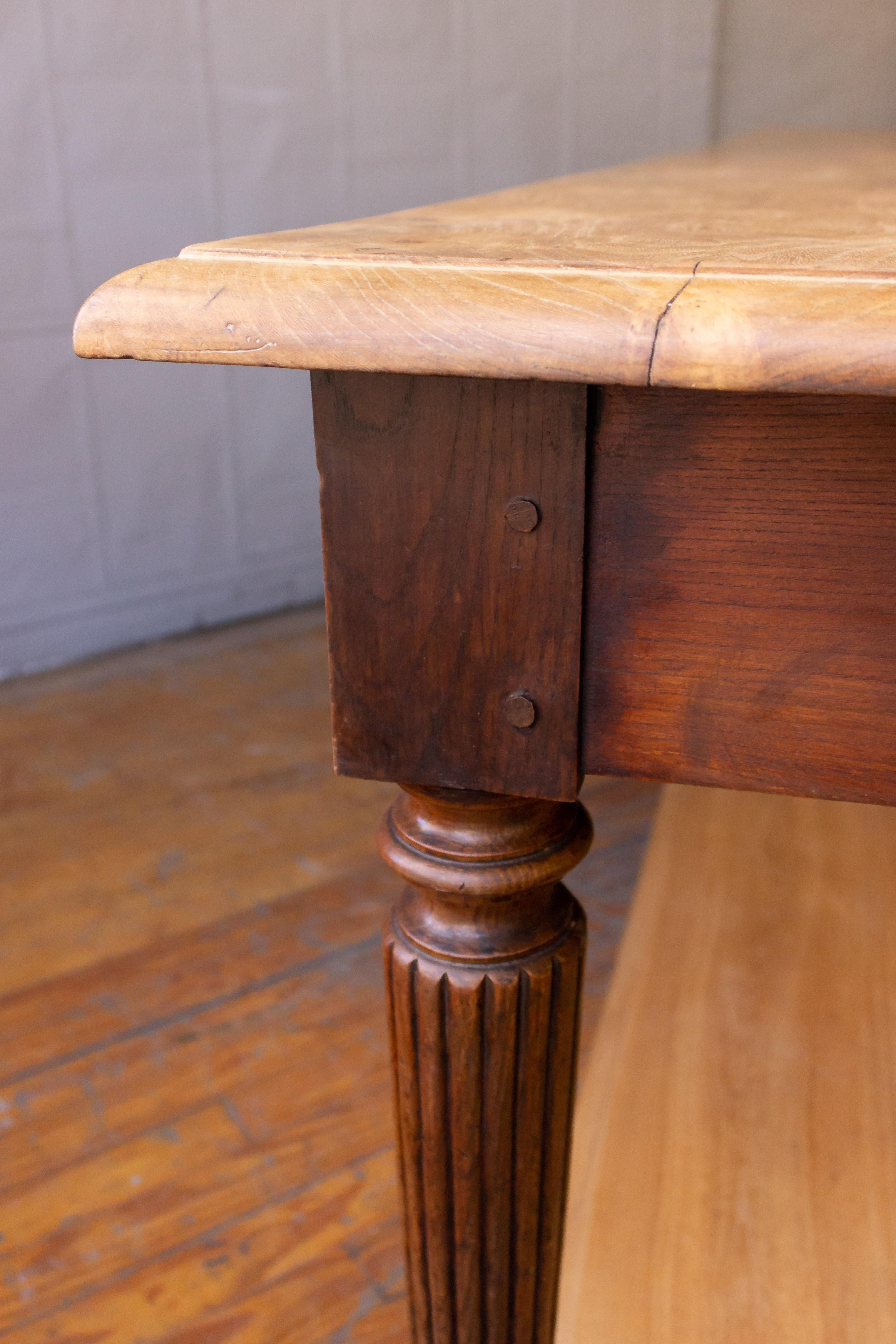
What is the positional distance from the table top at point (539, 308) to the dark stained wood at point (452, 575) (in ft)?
0.12

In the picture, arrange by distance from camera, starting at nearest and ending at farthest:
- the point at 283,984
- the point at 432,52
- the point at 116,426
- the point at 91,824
Result: the point at 283,984 → the point at 91,824 → the point at 116,426 → the point at 432,52

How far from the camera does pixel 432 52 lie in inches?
92.0

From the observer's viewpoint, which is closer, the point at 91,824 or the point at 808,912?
the point at 808,912

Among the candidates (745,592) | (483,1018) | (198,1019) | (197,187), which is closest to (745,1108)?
(198,1019)

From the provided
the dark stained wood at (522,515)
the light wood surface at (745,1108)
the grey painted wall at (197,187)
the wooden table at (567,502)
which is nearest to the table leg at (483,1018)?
the wooden table at (567,502)

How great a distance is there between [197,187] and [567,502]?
1963 mm

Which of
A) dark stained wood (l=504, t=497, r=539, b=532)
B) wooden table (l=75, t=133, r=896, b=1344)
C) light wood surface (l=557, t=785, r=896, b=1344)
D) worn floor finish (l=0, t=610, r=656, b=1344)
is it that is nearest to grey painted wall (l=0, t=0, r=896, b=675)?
worn floor finish (l=0, t=610, r=656, b=1344)

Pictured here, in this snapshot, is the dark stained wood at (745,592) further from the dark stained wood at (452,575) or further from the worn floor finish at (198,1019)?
the worn floor finish at (198,1019)

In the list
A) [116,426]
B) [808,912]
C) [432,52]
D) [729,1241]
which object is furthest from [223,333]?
[432,52]

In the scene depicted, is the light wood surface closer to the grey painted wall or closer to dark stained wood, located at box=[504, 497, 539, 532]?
dark stained wood, located at box=[504, 497, 539, 532]

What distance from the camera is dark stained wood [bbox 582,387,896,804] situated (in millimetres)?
368

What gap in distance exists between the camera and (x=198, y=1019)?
119 centimetres

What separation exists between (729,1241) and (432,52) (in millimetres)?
2207

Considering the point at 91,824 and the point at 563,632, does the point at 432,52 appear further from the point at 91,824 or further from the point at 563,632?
the point at 563,632
